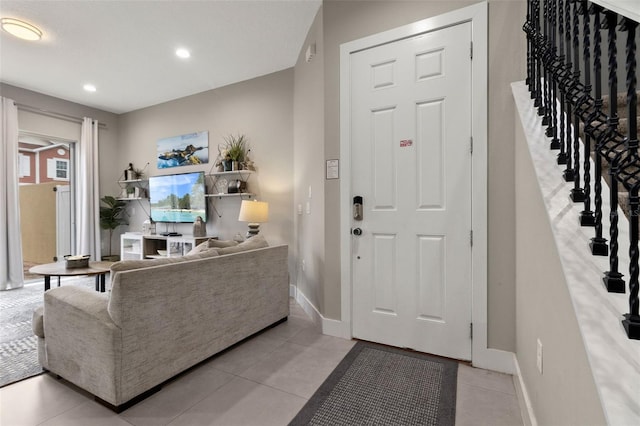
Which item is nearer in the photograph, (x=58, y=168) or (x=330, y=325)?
(x=330, y=325)

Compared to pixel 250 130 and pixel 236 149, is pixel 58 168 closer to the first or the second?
pixel 236 149

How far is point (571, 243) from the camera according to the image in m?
0.95

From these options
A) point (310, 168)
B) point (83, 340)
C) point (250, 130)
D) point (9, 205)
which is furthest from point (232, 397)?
point (9, 205)

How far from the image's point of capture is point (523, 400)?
5.36ft

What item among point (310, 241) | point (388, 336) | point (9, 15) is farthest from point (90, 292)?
point (9, 15)

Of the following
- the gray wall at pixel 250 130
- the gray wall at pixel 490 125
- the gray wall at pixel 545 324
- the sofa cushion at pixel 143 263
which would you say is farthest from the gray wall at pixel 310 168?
the gray wall at pixel 545 324

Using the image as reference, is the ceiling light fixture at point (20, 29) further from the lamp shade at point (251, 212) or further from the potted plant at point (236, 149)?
the lamp shade at point (251, 212)

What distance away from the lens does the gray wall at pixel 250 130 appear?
409 centimetres

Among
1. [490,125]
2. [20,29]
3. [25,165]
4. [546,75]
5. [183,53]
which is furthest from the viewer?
[25,165]

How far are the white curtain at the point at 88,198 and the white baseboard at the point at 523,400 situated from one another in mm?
6122

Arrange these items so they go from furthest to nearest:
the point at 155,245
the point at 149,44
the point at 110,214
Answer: the point at 110,214
the point at 155,245
the point at 149,44

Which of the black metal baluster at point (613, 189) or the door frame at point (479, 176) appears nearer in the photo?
the black metal baluster at point (613, 189)

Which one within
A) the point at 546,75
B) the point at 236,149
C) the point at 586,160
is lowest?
the point at 586,160

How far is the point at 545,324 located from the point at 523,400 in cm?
70
